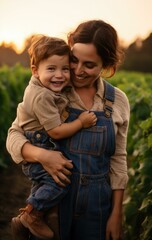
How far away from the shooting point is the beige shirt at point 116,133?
111 inches

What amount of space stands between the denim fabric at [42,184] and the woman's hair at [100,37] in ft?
1.93

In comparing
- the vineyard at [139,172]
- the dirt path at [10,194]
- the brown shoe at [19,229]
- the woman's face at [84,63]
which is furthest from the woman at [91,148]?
the dirt path at [10,194]

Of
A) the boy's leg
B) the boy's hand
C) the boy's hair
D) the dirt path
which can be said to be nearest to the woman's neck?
the boy's hand

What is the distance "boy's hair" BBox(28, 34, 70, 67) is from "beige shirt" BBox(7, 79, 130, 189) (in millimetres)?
251

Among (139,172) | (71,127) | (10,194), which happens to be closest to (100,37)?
(71,127)

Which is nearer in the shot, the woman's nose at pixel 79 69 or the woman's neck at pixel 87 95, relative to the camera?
the woman's nose at pixel 79 69

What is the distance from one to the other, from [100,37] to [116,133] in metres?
0.60

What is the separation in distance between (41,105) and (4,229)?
289cm

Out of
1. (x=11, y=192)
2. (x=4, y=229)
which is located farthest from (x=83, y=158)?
(x=11, y=192)

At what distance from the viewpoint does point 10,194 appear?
6684 mm

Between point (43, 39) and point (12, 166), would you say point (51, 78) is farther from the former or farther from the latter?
point (12, 166)

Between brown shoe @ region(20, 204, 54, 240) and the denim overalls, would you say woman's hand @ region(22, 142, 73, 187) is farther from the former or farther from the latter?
brown shoe @ region(20, 204, 54, 240)

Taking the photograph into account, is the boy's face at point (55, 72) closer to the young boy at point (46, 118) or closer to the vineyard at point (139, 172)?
the young boy at point (46, 118)

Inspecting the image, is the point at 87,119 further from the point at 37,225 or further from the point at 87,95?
the point at 37,225
